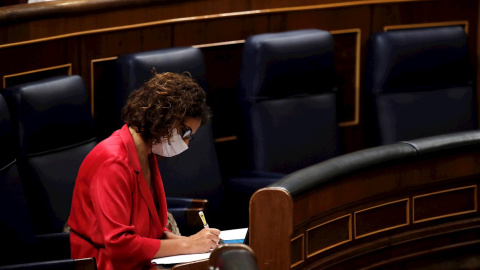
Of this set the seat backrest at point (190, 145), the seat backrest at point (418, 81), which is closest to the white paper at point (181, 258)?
the seat backrest at point (190, 145)

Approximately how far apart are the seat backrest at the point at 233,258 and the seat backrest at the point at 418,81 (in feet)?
3.72

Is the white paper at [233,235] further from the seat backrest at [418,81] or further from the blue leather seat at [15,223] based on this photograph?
the seat backrest at [418,81]

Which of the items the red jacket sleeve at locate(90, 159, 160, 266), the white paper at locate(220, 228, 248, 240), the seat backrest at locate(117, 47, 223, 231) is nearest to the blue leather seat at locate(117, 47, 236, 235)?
the seat backrest at locate(117, 47, 223, 231)

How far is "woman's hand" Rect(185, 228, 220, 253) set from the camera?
3.29 ft

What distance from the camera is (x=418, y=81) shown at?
166 cm

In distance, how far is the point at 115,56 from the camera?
4.73 feet

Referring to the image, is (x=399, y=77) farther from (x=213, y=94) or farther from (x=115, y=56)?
(x=115, y=56)

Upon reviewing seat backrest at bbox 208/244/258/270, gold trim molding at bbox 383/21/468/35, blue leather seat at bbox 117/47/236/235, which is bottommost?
blue leather seat at bbox 117/47/236/235

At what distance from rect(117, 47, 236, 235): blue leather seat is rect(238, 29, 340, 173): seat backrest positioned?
0.33ft

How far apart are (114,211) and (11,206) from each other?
23cm

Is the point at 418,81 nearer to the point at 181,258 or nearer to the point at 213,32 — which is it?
the point at 213,32

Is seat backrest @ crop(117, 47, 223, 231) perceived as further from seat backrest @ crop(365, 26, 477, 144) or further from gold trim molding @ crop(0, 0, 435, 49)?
seat backrest @ crop(365, 26, 477, 144)

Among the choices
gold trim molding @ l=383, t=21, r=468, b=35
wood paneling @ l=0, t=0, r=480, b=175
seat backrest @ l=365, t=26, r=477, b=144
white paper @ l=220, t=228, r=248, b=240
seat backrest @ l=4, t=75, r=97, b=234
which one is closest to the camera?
white paper @ l=220, t=228, r=248, b=240

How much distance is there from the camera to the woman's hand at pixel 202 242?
100cm
